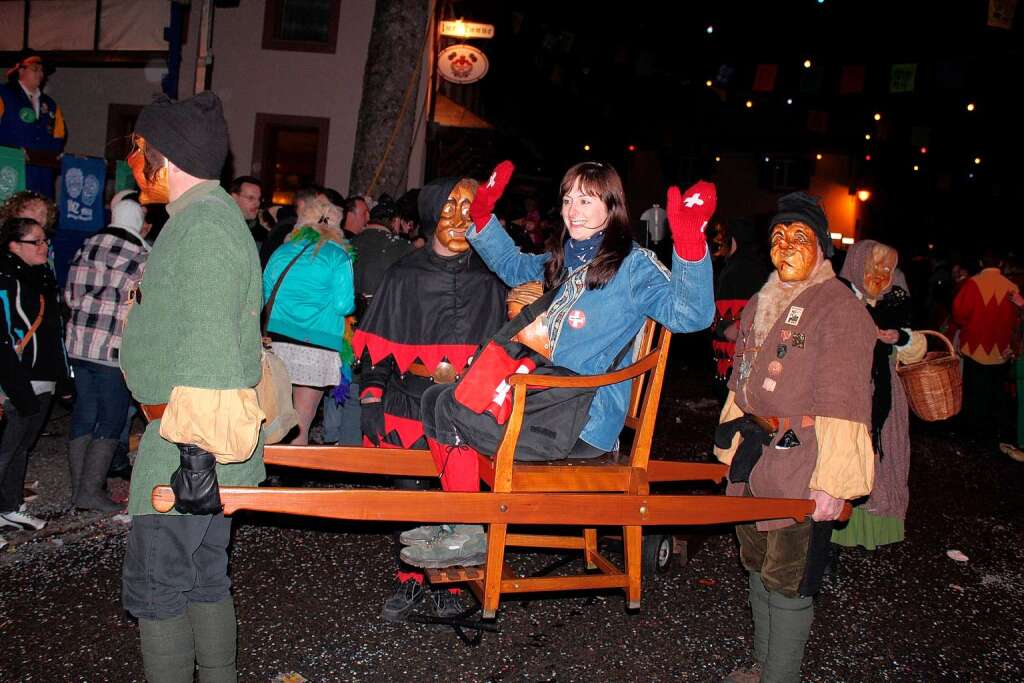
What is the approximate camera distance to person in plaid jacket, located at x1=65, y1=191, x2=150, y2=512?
5387 millimetres

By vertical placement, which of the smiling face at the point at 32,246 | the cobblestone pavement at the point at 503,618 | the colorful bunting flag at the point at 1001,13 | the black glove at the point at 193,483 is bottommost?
the cobblestone pavement at the point at 503,618

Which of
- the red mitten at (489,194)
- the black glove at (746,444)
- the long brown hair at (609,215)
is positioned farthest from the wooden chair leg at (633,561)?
the red mitten at (489,194)

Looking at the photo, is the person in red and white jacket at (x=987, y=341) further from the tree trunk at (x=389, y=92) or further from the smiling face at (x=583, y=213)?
the smiling face at (x=583, y=213)

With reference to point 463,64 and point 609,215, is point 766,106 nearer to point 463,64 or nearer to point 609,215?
point 463,64

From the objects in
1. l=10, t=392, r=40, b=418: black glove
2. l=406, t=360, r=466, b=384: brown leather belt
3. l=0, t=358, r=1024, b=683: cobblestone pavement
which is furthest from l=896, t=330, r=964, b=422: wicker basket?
l=10, t=392, r=40, b=418: black glove

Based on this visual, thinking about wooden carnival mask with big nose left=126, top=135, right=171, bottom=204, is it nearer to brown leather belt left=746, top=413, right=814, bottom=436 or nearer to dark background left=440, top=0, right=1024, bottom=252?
brown leather belt left=746, top=413, right=814, bottom=436

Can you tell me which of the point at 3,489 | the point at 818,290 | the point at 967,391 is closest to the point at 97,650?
the point at 3,489

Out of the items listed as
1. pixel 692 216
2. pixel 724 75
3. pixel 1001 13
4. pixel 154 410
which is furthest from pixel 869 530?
pixel 724 75

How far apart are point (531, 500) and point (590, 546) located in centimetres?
129

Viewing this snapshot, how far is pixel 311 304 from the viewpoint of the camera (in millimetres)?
5688

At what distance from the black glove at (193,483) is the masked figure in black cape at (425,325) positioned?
182cm

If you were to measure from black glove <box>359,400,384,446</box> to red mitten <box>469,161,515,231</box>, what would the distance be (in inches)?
44.5

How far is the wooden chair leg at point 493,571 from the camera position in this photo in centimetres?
328

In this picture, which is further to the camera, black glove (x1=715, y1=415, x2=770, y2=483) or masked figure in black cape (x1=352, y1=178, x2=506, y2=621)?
masked figure in black cape (x1=352, y1=178, x2=506, y2=621)
